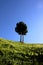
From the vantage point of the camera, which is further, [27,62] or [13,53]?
[13,53]

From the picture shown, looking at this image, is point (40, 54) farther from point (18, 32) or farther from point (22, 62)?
point (18, 32)

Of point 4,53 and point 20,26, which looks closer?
point 4,53

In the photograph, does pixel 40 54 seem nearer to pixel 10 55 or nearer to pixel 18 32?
pixel 10 55

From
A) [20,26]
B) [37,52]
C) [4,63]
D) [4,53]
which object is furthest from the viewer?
[20,26]

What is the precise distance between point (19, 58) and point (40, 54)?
14.5 ft

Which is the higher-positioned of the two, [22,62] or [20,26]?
[20,26]

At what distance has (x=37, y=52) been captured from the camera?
106 feet

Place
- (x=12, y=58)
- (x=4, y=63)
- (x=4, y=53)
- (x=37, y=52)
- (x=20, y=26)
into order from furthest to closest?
(x=20, y=26) → (x=37, y=52) → (x=4, y=53) → (x=12, y=58) → (x=4, y=63)

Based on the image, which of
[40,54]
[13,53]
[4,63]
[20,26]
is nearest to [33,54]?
[40,54]

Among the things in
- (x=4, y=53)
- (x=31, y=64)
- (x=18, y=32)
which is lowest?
(x=31, y=64)

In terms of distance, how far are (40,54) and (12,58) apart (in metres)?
5.54

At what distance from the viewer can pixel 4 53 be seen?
96.5ft

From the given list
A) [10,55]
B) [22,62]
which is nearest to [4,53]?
[10,55]

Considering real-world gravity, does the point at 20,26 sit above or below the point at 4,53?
above
